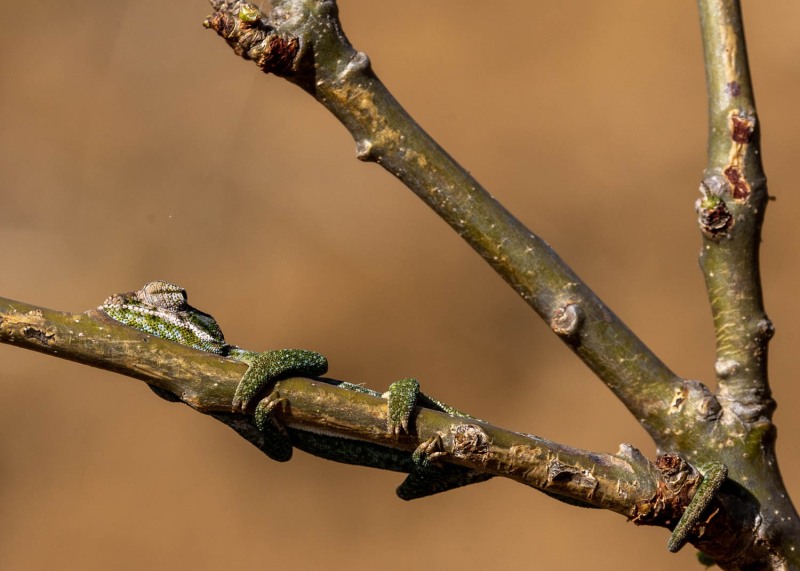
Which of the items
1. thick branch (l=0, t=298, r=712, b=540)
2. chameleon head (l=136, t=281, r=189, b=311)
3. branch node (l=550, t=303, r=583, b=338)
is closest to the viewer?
thick branch (l=0, t=298, r=712, b=540)

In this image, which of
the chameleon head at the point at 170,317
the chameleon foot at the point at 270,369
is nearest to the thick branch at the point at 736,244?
the chameleon foot at the point at 270,369

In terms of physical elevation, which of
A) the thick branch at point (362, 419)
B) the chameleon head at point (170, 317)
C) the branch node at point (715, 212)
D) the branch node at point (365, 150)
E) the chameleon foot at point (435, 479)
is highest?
the branch node at point (715, 212)

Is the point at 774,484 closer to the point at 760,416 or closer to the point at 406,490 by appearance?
the point at 760,416

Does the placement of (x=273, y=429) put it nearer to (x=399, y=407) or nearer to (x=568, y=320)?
(x=399, y=407)

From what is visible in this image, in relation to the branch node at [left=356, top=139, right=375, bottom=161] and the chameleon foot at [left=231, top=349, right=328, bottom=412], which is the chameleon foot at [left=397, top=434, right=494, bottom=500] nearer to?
the chameleon foot at [left=231, top=349, right=328, bottom=412]

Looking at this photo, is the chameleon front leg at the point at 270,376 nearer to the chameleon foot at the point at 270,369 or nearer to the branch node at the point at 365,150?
the chameleon foot at the point at 270,369

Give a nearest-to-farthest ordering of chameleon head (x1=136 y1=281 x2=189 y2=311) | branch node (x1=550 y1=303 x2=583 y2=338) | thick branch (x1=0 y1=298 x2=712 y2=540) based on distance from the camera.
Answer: thick branch (x1=0 y1=298 x2=712 y2=540) < branch node (x1=550 y1=303 x2=583 y2=338) < chameleon head (x1=136 y1=281 x2=189 y2=311)

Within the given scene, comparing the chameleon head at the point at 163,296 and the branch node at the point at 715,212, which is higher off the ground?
the branch node at the point at 715,212

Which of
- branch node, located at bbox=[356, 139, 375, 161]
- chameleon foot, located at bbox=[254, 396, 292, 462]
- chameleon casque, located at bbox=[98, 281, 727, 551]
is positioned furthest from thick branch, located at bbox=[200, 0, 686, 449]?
chameleon foot, located at bbox=[254, 396, 292, 462]
